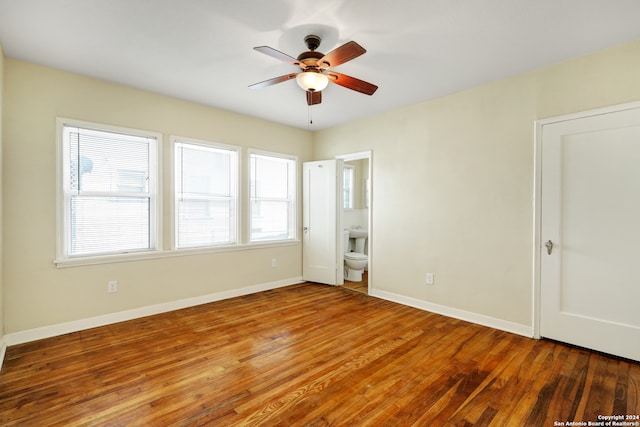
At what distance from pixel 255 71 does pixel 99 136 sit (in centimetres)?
185

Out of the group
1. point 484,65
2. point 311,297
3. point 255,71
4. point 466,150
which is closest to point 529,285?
point 466,150

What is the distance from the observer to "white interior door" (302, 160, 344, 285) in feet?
15.9

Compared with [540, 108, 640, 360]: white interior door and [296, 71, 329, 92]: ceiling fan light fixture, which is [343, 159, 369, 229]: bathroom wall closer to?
[540, 108, 640, 360]: white interior door

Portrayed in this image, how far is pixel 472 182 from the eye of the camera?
A: 3439 millimetres

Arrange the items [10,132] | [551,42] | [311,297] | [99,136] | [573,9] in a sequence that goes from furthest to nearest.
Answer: [311,297] < [99,136] < [10,132] < [551,42] < [573,9]

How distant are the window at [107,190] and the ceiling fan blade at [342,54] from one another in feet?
7.95

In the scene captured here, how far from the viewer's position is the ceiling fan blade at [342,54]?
199 centimetres

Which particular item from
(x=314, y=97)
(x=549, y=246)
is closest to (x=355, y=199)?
(x=314, y=97)

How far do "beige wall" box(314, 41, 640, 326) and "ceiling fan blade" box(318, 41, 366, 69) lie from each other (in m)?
1.69

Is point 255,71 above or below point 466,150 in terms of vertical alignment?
above

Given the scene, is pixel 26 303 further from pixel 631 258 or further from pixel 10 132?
pixel 631 258

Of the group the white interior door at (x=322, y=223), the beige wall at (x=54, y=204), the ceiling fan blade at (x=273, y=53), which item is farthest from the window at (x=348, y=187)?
the ceiling fan blade at (x=273, y=53)

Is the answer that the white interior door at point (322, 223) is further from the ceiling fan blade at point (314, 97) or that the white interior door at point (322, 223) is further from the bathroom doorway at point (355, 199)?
the ceiling fan blade at point (314, 97)

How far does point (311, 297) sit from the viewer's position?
Answer: 14.2 feet
